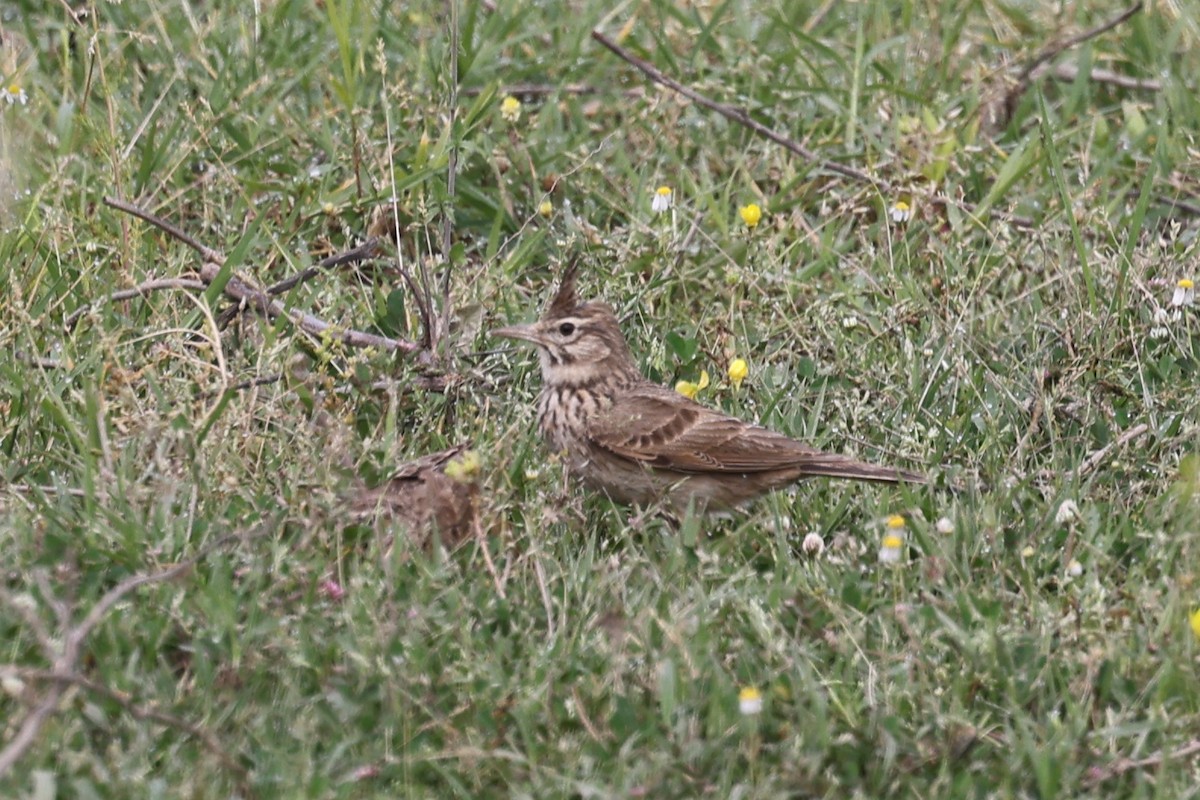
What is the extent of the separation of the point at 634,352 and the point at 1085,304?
148 cm

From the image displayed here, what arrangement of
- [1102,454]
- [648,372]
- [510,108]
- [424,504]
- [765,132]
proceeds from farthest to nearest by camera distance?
[765,132] < [510,108] < [648,372] < [1102,454] < [424,504]

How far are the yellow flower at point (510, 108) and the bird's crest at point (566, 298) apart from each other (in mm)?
1259

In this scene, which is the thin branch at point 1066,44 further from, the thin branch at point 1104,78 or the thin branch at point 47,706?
the thin branch at point 47,706

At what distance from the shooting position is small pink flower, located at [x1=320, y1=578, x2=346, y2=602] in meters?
4.52

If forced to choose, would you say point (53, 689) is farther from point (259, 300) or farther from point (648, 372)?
point (648, 372)

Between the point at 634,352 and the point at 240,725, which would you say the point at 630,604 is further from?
the point at 634,352

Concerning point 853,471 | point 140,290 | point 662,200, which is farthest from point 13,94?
point 853,471

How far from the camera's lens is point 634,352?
6328 mm

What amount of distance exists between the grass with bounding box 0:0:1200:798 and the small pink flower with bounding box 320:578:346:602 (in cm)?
2

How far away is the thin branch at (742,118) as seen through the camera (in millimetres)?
7148

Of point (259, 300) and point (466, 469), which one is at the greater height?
point (466, 469)

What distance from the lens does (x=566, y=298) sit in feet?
18.7

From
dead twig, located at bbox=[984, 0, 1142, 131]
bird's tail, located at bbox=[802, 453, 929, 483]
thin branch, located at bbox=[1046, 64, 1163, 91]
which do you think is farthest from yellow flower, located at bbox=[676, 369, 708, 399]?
thin branch, located at bbox=[1046, 64, 1163, 91]

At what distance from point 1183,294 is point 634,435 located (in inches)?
73.5
